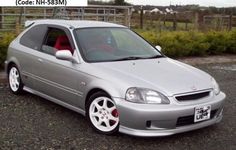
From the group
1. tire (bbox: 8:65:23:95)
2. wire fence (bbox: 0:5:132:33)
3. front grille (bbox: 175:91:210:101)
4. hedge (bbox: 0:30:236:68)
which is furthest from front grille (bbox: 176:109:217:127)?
wire fence (bbox: 0:5:132:33)

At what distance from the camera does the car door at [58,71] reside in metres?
5.27

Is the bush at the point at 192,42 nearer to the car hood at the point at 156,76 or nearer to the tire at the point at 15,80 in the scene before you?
the tire at the point at 15,80

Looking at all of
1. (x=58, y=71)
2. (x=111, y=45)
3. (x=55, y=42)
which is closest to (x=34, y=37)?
(x=55, y=42)

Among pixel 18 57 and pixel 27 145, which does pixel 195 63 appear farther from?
pixel 27 145

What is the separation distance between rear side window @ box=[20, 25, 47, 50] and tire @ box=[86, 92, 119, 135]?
1.66 metres

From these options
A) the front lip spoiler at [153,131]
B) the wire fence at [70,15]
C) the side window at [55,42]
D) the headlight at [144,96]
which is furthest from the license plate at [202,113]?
the wire fence at [70,15]

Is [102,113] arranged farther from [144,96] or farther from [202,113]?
[202,113]

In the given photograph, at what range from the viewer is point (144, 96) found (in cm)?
449

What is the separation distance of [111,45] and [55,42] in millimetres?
849

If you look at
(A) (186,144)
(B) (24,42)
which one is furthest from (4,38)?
(A) (186,144)

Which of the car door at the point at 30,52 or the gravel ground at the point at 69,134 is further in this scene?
the car door at the point at 30,52

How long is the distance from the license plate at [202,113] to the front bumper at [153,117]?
58 millimetres

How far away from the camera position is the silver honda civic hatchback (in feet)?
14.7

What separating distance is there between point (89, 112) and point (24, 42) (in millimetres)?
2130
